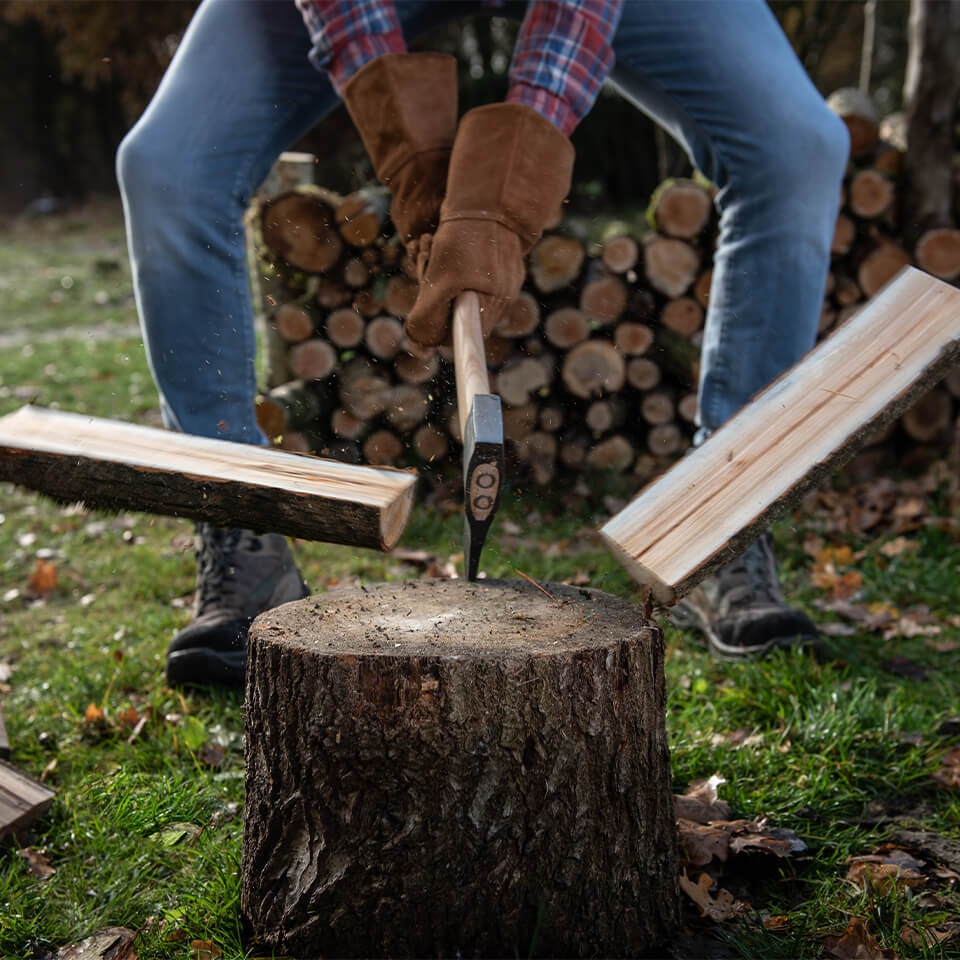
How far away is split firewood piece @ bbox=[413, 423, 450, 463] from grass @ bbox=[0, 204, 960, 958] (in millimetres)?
302

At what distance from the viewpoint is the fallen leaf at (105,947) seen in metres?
1.32

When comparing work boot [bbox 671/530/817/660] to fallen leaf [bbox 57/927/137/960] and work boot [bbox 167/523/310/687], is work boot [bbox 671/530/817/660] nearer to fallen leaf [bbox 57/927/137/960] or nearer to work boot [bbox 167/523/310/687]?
work boot [bbox 167/523/310/687]

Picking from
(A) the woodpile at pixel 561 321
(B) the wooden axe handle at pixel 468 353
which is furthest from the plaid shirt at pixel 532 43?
(A) the woodpile at pixel 561 321

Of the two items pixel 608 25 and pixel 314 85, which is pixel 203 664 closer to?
pixel 314 85

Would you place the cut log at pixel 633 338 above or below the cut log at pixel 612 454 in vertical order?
above

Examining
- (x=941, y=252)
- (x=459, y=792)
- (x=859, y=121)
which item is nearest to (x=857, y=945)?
(x=459, y=792)

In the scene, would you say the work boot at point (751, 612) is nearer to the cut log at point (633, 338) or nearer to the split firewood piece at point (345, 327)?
the cut log at point (633, 338)

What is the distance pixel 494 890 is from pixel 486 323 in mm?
979

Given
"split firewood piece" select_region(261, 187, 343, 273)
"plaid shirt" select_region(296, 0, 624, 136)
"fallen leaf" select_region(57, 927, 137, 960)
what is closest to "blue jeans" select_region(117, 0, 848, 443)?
"plaid shirt" select_region(296, 0, 624, 136)

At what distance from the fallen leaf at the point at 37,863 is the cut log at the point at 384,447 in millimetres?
2187

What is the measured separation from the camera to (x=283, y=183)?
3863 millimetres

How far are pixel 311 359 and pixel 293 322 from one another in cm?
16

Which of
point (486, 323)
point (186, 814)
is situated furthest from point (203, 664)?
point (486, 323)

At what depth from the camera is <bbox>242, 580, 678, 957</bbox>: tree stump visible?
1204 mm
